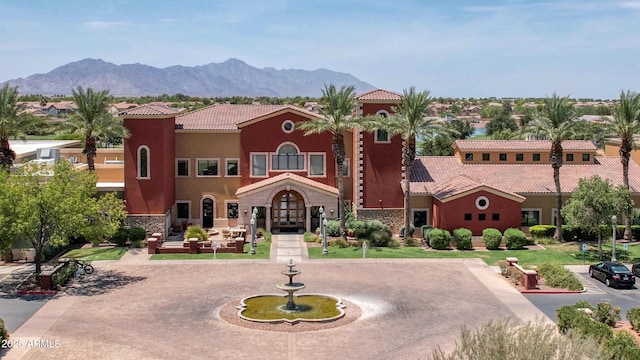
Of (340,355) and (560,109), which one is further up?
(560,109)

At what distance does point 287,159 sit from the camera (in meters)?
53.8

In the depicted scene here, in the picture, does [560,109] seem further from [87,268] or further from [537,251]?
[87,268]

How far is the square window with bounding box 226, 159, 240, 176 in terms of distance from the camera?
2121 inches

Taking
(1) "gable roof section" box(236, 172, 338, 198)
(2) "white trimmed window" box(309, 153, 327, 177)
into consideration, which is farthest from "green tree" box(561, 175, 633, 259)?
(2) "white trimmed window" box(309, 153, 327, 177)

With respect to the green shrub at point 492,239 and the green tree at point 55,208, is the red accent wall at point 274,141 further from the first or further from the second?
the green tree at point 55,208

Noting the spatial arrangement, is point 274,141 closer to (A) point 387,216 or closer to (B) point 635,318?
(A) point 387,216

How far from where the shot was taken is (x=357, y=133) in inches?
2039

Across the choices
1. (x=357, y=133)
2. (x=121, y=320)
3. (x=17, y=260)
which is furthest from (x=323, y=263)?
(x=17, y=260)

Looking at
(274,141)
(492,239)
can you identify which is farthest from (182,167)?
(492,239)

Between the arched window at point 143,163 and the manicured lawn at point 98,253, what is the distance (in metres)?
5.24

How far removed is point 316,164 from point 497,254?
14.7 meters

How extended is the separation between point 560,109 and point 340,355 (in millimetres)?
27953

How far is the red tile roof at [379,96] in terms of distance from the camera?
51.0m

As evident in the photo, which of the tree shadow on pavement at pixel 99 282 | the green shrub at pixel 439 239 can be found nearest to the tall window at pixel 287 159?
the green shrub at pixel 439 239
